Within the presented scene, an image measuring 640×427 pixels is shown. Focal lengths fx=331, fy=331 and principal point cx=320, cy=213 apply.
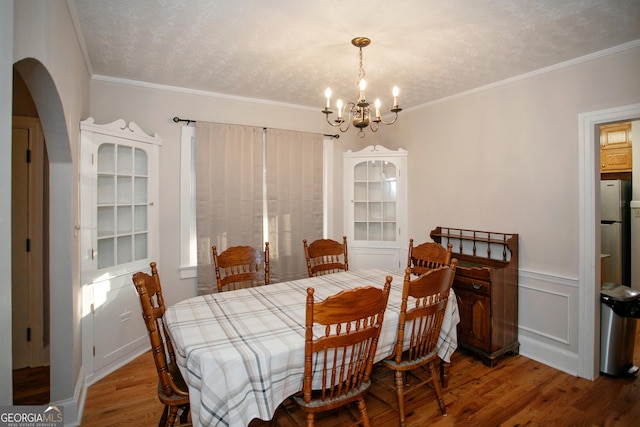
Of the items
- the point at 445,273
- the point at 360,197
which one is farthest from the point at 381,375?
the point at 360,197

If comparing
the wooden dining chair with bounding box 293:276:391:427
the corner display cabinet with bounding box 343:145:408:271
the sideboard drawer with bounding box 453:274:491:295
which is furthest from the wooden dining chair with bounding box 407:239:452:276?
the wooden dining chair with bounding box 293:276:391:427

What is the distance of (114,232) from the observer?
9.35 ft

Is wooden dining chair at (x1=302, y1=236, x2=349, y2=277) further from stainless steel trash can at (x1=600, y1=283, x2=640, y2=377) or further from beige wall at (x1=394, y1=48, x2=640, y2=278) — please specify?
stainless steel trash can at (x1=600, y1=283, x2=640, y2=377)

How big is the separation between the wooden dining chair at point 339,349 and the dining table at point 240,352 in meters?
0.08

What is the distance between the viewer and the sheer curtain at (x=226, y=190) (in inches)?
134

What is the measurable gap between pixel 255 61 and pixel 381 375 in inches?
109

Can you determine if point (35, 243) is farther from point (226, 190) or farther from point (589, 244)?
point (589, 244)

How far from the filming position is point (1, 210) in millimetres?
891

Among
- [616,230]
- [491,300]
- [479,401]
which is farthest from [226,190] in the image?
[616,230]

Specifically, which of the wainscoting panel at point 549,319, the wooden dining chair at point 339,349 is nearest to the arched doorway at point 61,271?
the wooden dining chair at point 339,349

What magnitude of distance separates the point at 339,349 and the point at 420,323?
1.89ft

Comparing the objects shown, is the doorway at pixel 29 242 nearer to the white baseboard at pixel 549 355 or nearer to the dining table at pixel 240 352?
the dining table at pixel 240 352

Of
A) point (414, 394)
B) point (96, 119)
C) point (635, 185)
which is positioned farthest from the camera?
point (635, 185)

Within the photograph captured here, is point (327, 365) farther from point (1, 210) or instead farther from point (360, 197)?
point (360, 197)
